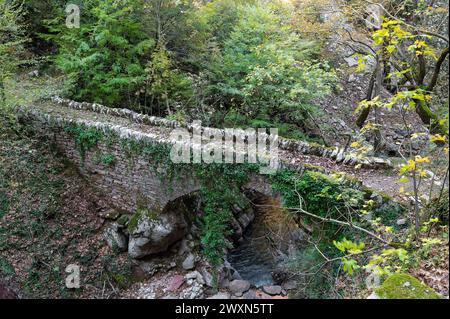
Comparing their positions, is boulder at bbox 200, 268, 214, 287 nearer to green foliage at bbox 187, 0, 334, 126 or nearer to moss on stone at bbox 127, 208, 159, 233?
moss on stone at bbox 127, 208, 159, 233

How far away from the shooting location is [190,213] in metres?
9.10

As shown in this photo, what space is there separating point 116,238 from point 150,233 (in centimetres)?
105

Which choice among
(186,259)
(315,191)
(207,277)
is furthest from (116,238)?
(315,191)

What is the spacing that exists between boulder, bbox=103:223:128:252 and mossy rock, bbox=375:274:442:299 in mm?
6847

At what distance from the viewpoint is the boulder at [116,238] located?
8.65 m

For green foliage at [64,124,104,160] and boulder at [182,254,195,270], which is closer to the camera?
boulder at [182,254,195,270]

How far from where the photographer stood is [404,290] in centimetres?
331

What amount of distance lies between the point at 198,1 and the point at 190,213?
23.4 feet

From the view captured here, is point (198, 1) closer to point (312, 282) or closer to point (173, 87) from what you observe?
point (173, 87)

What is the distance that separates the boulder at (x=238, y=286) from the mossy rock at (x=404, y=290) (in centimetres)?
495

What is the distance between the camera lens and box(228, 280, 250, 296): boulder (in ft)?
25.8

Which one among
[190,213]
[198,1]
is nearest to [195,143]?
[190,213]

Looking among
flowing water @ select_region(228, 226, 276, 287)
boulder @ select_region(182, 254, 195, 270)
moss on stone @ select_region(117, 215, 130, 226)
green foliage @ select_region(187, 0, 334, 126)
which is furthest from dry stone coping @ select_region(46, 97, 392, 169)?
boulder @ select_region(182, 254, 195, 270)

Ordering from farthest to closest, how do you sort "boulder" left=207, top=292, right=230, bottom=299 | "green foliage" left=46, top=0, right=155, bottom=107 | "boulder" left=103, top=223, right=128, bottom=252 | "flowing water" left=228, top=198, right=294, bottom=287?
1. "green foliage" left=46, top=0, right=155, bottom=107
2. "boulder" left=103, top=223, right=128, bottom=252
3. "flowing water" left=228, top=198, right=294, bottom=287
4. "boulder" left=207, top=292, right=230, bottom=299
